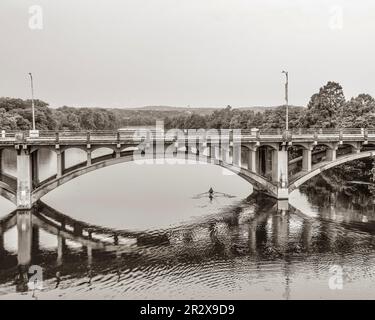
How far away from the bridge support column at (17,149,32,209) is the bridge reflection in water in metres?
0.86

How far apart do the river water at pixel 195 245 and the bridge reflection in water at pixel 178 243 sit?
74mm

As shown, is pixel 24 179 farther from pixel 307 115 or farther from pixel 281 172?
pixel 307 115

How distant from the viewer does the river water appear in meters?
27.4

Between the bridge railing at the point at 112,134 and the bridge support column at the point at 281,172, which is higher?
the bridge railing at the point at 112,134

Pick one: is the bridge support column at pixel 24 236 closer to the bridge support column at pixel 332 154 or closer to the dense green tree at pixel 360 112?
the bridge support column at pixel 332 154

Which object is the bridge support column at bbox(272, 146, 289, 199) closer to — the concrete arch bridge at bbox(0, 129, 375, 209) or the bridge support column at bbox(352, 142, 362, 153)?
the concrete arch bridge at bbox(0, 129, 375, 209)

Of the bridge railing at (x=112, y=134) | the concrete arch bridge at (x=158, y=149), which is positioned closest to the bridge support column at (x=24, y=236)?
the concrete arch bridge at (x=158, y=149)

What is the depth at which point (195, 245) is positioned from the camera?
35.6 m

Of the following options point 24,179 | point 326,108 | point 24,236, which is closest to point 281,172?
point 24,179

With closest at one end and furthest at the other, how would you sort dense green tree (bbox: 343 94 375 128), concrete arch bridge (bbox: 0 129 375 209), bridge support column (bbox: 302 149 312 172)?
concrete arch bridge (bbox: 0 129 375 209) → bridge support column (bbox: 302 149 312 172) → dense green tree (bbox: 343 94 375 128)

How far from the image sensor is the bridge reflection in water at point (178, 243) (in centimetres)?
3045

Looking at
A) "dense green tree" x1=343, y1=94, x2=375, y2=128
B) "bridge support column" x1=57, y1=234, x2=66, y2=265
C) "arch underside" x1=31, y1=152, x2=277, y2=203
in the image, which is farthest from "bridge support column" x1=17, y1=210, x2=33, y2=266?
"dense green tree" x1=343, y1=94, x2=375, y2=128

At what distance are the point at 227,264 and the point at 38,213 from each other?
20534mm
